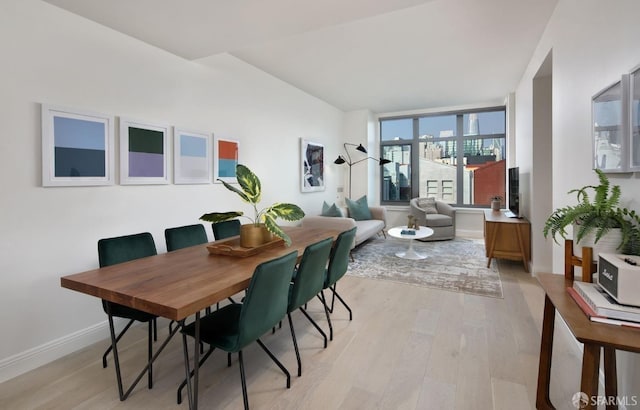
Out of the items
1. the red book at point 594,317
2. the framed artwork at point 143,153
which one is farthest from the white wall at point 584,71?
the framed artwork at point 143,153

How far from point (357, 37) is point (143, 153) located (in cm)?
248

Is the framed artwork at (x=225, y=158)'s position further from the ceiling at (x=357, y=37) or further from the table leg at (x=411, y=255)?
the table leg at (x=411, y=255)

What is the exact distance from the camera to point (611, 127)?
5.41 feet

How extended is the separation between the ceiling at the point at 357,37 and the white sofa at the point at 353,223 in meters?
2.15

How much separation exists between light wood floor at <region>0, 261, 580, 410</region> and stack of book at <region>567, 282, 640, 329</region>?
2.61ft

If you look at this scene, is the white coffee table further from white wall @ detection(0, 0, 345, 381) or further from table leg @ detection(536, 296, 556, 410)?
table leg @ detection(536, 296, 556, 410)

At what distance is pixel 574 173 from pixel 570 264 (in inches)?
40.6

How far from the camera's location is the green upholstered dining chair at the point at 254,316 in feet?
5.14

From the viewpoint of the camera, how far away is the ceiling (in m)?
2.33

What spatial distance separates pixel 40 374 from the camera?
2.09 meters

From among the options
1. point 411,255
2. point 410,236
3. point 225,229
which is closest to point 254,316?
point 225,229

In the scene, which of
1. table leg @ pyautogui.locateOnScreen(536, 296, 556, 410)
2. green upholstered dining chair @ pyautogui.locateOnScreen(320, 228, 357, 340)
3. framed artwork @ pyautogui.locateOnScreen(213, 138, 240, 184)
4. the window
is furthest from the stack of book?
the window

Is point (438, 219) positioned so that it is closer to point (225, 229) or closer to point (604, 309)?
point (225, 229)

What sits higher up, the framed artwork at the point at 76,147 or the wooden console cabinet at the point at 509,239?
the framed artwork at the point at 76,147
